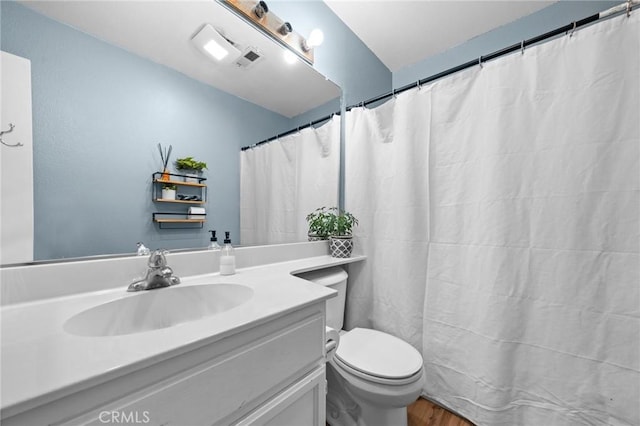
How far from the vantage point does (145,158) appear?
0.83m

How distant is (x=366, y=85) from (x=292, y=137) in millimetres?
917

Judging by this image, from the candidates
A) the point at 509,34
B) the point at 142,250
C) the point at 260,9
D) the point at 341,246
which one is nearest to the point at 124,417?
the point at 142,250

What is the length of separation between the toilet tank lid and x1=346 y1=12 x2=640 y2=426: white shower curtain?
1.08ft

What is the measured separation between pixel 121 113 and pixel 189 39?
0.42 m

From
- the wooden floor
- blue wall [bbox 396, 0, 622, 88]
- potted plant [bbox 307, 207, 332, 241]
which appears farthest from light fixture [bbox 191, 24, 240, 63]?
the wooden floor

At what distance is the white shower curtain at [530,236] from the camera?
0.88m

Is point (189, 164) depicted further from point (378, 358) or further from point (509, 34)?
point (509, 34)

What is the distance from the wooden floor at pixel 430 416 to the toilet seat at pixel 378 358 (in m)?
0.43

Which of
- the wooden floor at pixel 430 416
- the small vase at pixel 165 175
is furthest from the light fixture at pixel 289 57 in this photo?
the wooden floor at pixel 430 416

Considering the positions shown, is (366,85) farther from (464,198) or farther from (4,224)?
(4,224)

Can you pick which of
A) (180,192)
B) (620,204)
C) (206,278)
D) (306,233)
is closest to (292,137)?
(306,233)

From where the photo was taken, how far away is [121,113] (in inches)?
30.5

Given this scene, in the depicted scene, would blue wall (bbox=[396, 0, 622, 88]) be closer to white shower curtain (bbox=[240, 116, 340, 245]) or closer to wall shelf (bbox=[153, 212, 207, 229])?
white shower curtain (bbox=[240, 116, 340, 245])

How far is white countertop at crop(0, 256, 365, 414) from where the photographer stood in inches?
12.9
